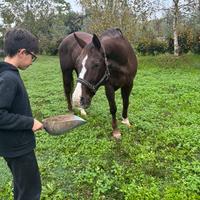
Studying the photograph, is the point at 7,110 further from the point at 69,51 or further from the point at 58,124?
the point at 69,51

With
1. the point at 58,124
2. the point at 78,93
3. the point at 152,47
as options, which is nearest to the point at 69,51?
the point at 78,93

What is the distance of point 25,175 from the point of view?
2.57m

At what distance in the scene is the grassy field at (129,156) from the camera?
3.40 meters

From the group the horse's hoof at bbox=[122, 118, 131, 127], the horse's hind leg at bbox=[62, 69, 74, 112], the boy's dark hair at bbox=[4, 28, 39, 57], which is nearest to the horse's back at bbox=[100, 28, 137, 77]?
the horse's hoof at bbox=[122, 118, 131, 127]

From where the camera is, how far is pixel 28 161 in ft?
8.37

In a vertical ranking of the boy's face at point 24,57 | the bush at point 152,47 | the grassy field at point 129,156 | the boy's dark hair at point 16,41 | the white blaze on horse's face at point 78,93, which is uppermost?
the boy's dark hair at point 16,41

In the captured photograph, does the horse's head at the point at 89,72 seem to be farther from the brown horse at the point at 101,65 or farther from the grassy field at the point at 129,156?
the grassy field at the point at 129,156

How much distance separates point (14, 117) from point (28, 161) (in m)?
0.46

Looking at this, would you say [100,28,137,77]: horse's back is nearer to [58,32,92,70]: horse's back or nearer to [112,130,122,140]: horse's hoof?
[112,130,122,140]: horse's hoof

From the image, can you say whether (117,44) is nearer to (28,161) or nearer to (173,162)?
(173,162)

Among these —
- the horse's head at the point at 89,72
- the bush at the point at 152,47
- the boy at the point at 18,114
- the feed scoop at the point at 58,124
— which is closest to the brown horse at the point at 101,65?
the horse's head at the point at 89,72

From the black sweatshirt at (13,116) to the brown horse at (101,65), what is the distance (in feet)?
5.32

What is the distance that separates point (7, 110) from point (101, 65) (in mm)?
2143

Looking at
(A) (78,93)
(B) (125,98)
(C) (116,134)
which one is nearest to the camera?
(A) (78,93)
